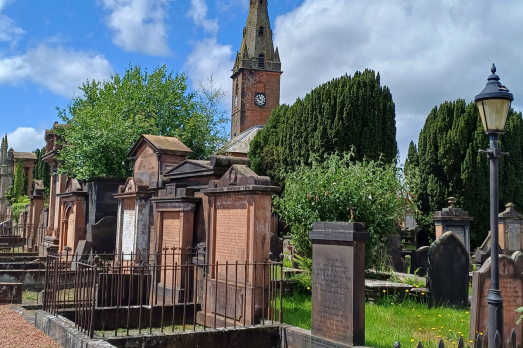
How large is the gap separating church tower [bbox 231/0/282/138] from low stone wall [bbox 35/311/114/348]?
55.7 m

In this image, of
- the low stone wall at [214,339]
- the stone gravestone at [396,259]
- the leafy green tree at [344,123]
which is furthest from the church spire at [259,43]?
the low stone wall at [214,339]

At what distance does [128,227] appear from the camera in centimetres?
1283

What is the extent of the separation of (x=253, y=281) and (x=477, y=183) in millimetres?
21714

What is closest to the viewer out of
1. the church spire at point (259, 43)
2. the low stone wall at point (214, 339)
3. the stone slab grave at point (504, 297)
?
the low stone wall at point (214, 339)

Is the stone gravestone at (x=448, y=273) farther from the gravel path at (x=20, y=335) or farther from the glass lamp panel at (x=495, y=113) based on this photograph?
the gravel path at (x=20, y=335)

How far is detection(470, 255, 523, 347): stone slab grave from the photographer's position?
7.07 metres

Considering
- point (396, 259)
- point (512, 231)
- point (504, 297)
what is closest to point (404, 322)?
point (504, 297)

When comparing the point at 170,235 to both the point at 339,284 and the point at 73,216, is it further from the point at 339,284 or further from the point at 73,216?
the point at 73,216

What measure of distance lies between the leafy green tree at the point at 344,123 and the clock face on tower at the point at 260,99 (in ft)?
107

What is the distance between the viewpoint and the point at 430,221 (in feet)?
86.1

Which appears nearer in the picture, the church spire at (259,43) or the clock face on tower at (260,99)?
the church spire at (259,43)

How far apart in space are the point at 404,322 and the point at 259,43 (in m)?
58.1

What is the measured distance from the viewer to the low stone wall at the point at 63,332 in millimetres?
5973

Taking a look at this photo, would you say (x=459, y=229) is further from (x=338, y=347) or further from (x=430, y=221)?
(x=338, y=347)
